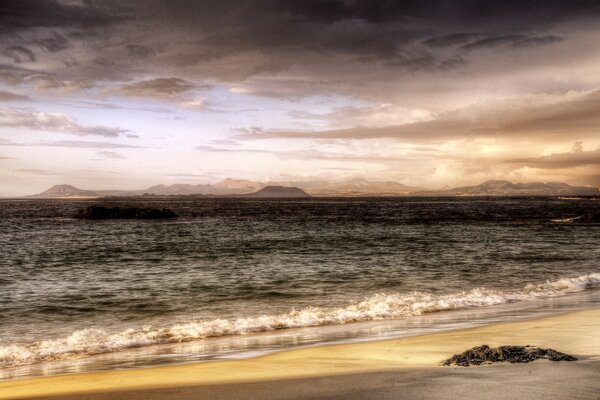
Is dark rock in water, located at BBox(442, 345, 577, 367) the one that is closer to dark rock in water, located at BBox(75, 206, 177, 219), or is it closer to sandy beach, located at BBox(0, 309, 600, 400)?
sandy beach, located at BBox(0, 309, 600, 400)

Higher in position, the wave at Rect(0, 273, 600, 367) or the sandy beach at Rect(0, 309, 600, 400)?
the sandy beach at Rect(0, 309, 600, 400)

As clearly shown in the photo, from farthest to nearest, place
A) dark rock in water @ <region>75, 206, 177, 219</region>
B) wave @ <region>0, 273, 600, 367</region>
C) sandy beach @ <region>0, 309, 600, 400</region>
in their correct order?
dark rock in water @ <region>75, 206, 177, 219</region>
wave @ <region>0, 273, 600, 367</region>
sandy beach @ <region>0, 309, 600, 400</region>

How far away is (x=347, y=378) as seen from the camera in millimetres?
8867

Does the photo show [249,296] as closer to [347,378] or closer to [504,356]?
[347,378]

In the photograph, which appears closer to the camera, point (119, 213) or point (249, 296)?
point (249, 296)

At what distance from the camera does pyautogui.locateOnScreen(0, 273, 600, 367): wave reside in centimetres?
1288

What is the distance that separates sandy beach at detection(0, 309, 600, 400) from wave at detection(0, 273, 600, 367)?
11.1ft

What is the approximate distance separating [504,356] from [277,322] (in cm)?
806

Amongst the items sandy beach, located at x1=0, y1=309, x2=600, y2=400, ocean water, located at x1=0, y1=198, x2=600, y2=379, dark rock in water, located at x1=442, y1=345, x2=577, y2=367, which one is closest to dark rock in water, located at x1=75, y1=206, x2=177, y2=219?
ocean water, located at x1=0, y1=198, x2=600, y2=379

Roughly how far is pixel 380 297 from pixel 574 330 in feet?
28.0

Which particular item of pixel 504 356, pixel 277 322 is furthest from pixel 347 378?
pixel 277 322

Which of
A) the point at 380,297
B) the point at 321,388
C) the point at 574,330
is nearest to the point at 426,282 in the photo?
the point at 380,297

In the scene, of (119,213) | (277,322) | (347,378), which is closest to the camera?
(347,378)

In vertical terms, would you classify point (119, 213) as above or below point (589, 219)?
above
